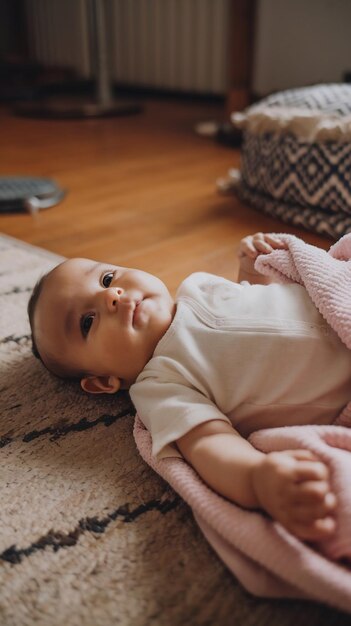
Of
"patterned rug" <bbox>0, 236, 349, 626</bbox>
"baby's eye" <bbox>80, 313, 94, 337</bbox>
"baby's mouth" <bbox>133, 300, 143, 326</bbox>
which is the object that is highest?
"baby's mouth" <bbox>133, 300, 143, 326</bbox>

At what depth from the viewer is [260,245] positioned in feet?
2.38

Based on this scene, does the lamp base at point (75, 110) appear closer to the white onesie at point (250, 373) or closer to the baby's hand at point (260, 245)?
the baby's hand at point (260, 245)

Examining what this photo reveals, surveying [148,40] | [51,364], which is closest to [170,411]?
[51,364]

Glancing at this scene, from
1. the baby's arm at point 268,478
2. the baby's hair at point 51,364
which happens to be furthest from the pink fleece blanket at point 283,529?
the baby's hair at point 51,364

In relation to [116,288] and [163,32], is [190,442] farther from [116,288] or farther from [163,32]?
[163,32]

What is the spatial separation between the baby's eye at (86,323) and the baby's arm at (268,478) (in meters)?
0.18

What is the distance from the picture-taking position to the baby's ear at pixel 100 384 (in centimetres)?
61

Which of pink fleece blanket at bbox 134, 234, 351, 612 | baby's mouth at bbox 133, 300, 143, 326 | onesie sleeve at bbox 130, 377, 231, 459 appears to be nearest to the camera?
pink fleece blanket at bbox 134, 234, 351, 612

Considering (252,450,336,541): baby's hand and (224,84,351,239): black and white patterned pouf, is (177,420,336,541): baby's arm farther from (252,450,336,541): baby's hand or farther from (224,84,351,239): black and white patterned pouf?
(224,84,351,239): black and white patterned pouf

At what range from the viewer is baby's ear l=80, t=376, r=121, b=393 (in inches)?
24.2

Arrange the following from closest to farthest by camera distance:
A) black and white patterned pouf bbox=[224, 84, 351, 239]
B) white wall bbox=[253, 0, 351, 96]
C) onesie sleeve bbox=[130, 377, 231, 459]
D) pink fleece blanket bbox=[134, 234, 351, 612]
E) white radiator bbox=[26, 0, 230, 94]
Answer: pink fleece blanket bbox=[134, 234, 351, 612] → onesie sleeve bbox=[130, 377, 231, 459] → black and white patterned pouf bbox=[224, 84, 351, 239] → white wall bbox=[253, 0, 351, 96] → white radiator bbox=[26, 0, 230, 94]

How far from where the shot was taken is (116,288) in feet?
1.99

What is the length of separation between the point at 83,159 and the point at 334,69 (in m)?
1.20

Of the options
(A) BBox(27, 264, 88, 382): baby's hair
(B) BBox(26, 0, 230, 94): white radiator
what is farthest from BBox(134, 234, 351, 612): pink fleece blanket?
(B) BBox(26, 0, 230, 94): white radiator
